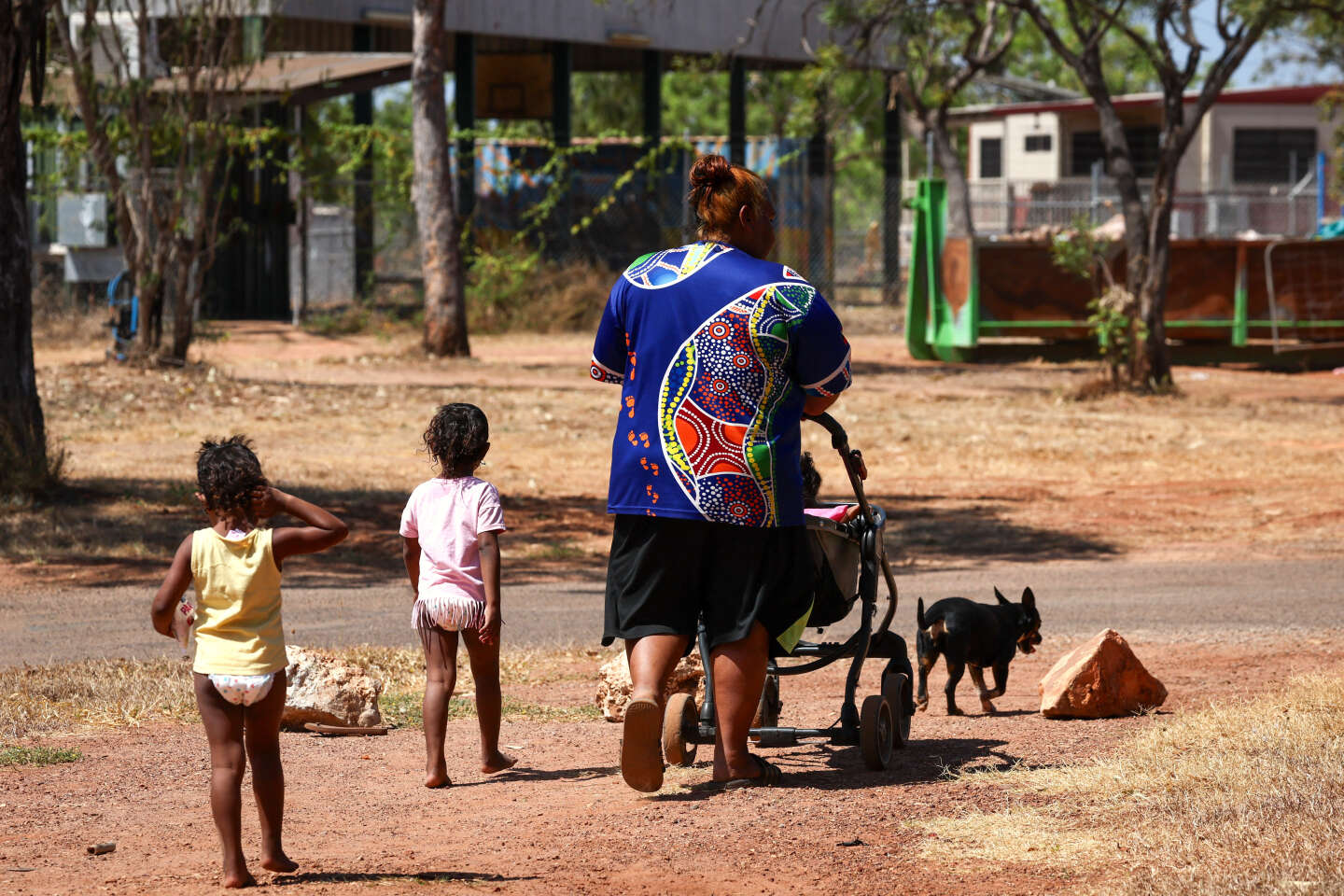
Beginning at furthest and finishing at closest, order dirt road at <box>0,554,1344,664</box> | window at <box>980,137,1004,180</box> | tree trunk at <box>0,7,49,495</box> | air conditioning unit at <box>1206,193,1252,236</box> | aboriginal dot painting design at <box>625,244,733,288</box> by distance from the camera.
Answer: window at <box>980,137,1004,180</box> → air conditioning unit at <box>1206,193,1252,236</box> → tree trunk at <box>0,7,49,495</box> → dirt road at <box>0,554,1344,664</box> → aboriginal dot painting design at <box>625,244,733,288</box>

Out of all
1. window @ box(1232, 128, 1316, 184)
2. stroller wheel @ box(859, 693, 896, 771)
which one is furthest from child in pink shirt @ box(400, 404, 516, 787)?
window @ box(1232, 128, 1316, 184)

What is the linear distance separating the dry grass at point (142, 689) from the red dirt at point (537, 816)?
0.20m

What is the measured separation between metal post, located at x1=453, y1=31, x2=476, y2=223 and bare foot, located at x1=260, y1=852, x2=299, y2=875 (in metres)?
24.6

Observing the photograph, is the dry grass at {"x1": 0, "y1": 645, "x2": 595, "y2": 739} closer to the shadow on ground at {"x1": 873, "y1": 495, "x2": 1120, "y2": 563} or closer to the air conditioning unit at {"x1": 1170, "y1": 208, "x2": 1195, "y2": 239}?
the shadow on ground at {"x1": 873, "y1": 495, "x2": 1120, "y2": 563}

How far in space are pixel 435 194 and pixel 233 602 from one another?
61.7 ft

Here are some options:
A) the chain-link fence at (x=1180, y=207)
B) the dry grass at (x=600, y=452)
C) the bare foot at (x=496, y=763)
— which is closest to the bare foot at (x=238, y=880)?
the bare foot at (x=496, y=763)

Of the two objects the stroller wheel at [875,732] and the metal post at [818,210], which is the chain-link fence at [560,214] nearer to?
the metal post at [818,210]

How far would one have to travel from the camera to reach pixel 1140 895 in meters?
3.82

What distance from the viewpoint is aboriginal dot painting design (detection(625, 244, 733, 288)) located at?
4.86 metres

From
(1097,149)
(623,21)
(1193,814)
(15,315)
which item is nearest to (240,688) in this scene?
(1193,814)

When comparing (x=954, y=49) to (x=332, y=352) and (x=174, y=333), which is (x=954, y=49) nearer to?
(x=332, y=352)

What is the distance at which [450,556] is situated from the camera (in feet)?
17.2

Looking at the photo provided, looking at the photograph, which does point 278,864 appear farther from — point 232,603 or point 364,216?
point 364,216

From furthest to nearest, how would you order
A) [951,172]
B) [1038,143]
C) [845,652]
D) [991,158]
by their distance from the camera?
1. [991,158]
2. [1038,143]
3. [951,172]
4. [845,652]
